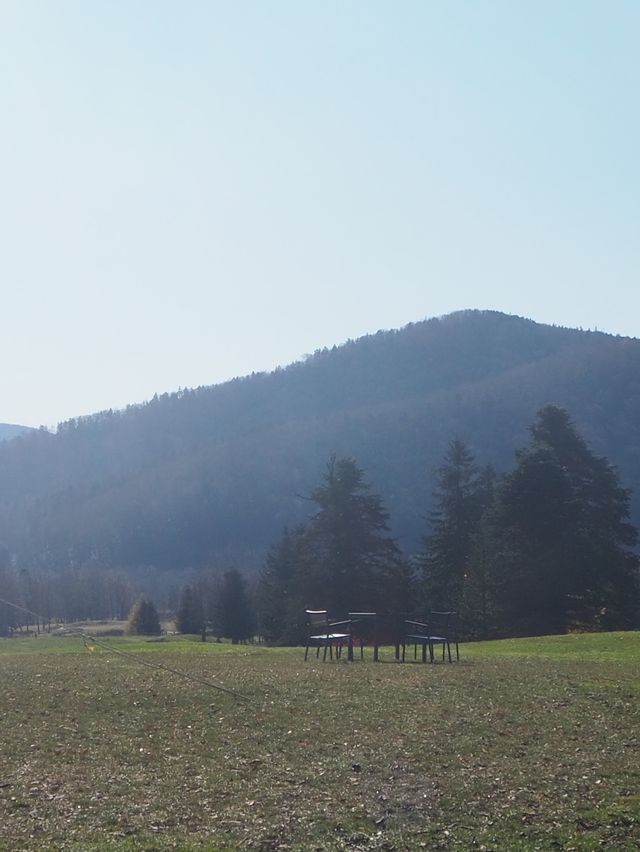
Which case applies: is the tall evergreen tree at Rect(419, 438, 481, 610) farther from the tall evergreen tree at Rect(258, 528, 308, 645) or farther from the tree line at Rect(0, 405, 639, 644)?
→ the tall evergreen tree at Rect(258, 528, 308, 645)

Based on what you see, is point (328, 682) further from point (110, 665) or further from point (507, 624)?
point (507, 624)

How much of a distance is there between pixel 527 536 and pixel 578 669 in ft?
80.8

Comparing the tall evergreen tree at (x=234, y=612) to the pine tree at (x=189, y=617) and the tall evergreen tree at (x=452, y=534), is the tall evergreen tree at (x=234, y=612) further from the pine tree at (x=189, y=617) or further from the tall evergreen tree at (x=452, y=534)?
the tall evergreen tree at (x=452, y=534)

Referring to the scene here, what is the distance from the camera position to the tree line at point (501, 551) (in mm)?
42812

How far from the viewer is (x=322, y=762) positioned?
34.2 feet

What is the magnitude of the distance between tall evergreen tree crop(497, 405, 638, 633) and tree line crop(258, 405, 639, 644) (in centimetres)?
4

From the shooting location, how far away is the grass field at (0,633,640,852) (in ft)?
26.1

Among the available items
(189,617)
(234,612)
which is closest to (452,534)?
(234,612)

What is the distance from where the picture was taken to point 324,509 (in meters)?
48.2

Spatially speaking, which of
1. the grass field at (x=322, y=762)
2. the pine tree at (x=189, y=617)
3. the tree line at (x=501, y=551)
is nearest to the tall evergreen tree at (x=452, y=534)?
the tree line at (x=501, y=551)

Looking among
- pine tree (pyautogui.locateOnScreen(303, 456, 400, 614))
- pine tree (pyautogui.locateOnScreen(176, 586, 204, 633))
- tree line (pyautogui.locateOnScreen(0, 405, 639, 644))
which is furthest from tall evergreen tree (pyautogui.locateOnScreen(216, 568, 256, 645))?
pine tree (pyautogui.locateOnScreen(303, 456, 400, 614))

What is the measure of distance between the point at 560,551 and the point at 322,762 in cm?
3420

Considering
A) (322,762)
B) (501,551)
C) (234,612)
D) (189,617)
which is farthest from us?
(189,617)

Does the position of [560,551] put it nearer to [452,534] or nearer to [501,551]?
[501,551]
